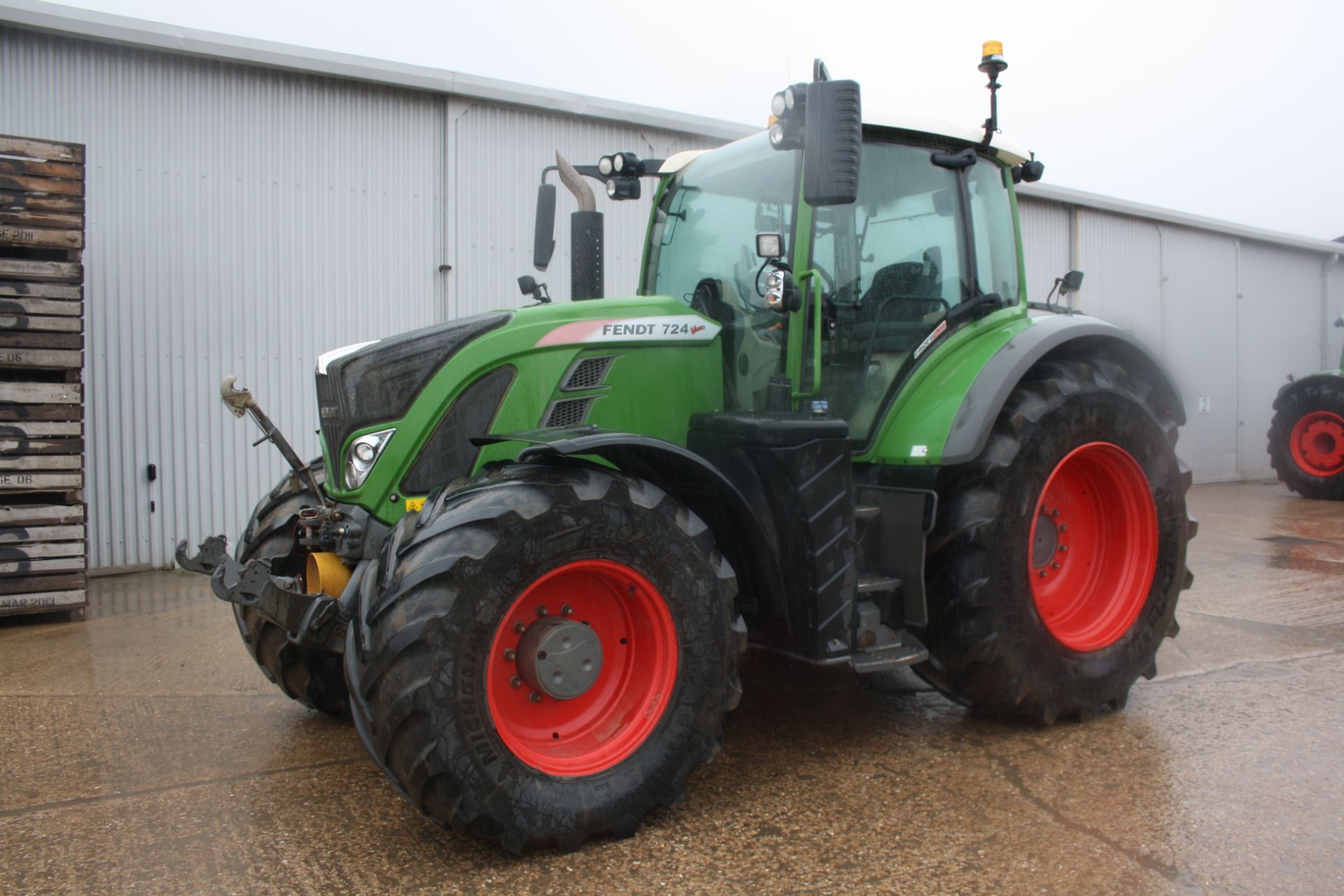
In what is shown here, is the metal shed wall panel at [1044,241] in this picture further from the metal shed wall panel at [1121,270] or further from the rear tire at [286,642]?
the rear tire at [286,642]

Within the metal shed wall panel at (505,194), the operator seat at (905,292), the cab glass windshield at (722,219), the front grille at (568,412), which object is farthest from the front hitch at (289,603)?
the metal shed wall panel at (505,194)

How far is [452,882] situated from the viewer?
2.60m

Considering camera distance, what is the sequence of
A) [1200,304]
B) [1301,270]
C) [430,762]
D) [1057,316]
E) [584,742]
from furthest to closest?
[1301,270] → [1200,304] → [1057,316] → [584,742] → [430,762]

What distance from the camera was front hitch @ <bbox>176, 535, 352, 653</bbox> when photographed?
2961mm

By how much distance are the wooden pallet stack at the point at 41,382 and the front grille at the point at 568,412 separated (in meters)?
4.27

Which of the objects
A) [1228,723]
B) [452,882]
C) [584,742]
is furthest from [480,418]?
[1228,723]

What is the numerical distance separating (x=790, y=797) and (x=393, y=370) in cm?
185

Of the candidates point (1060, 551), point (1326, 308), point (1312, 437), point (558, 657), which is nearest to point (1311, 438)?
point (1312, 437)

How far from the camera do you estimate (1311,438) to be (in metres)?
12.5

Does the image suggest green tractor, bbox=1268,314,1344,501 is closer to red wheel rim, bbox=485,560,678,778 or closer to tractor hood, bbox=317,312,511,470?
red wheel rim, bbox=485,560,678,778

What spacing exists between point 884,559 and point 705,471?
96 cm

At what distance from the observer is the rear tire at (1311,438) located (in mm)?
12250

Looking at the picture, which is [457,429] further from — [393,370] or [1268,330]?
[1268,330]

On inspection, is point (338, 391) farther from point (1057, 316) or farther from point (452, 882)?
point (1057, 316)
